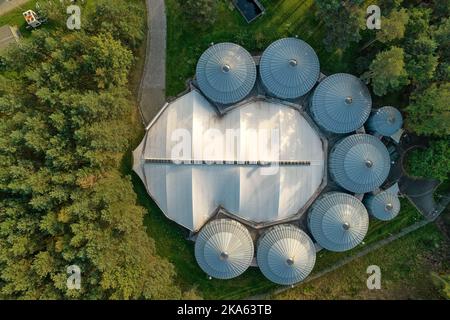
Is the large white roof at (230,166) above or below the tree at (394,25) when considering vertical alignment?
below

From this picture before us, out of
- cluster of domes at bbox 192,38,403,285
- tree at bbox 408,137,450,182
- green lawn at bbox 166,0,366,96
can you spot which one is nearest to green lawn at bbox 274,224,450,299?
cluster of domes at bbox 192,38,403,285

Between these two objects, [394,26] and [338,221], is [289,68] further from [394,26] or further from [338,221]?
[338,221]

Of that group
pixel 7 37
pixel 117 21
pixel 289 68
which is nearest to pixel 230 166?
pixel 289 68

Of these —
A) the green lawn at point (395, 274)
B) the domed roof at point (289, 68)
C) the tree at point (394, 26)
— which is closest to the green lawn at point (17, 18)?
the domed roof at point (289, 68)

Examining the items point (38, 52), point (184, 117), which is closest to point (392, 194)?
point (184, 117)

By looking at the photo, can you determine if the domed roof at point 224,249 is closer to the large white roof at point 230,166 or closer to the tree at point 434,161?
the large white roof at point 230,166

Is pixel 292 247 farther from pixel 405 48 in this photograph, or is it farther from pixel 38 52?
pixel 38 52

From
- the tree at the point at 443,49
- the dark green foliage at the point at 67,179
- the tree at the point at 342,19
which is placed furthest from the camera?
the dark green foliage at the point at 67,179
